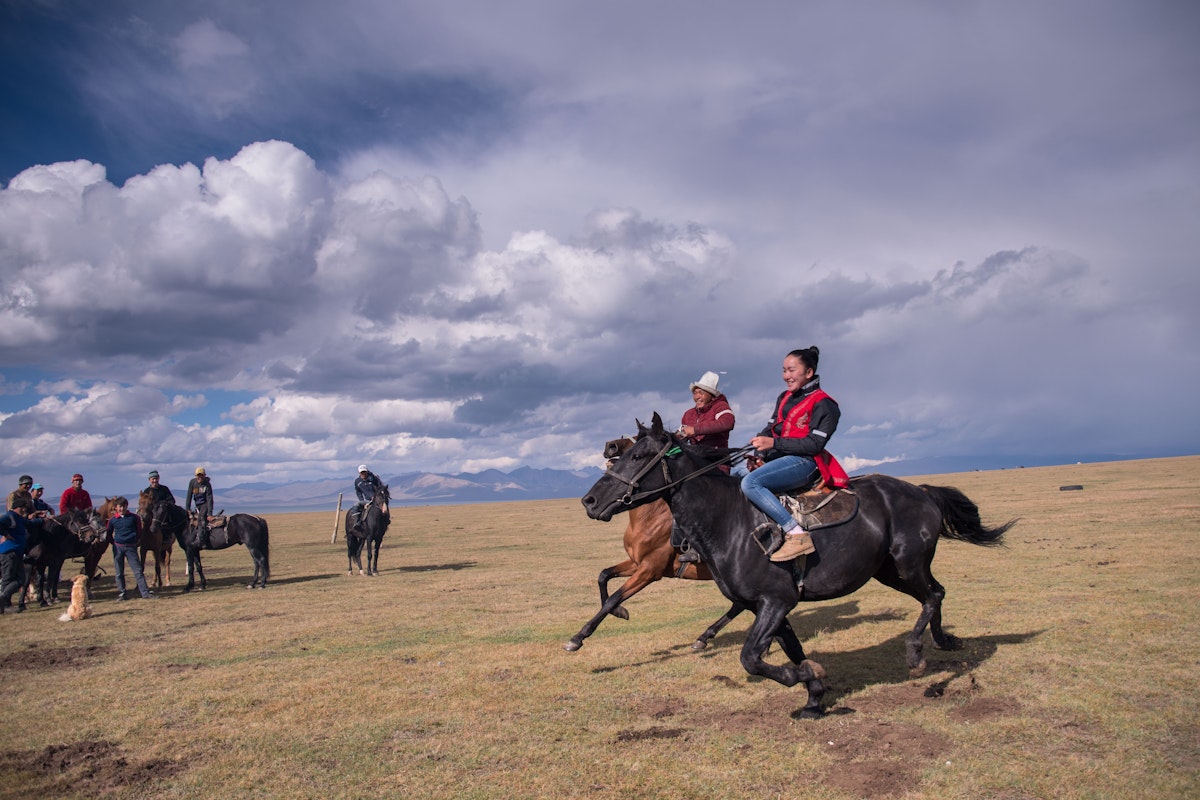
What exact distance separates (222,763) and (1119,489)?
1727 inches

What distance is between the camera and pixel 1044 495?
126 feet

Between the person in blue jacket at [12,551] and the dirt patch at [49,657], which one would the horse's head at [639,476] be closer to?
the dirt patch at [49,657]

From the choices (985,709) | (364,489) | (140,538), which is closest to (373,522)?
(364,489)

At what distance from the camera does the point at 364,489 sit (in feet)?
71.9

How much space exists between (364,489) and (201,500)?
435 centimetres

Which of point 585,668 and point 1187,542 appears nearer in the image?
point 585,668

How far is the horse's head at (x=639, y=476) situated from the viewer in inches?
284

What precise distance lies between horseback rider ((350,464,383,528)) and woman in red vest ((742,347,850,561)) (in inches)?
654

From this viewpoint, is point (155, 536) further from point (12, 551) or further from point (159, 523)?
point (12, 551)

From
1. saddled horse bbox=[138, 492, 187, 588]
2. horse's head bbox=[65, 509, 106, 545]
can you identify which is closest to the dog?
horse's head bbox=[65, 509, 106, 545]

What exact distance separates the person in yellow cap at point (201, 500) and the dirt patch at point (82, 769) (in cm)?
1336

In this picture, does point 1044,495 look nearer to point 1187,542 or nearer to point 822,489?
point 1187,542

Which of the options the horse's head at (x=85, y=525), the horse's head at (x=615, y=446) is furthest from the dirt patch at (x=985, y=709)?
the horse's head at (x=85, y=525)

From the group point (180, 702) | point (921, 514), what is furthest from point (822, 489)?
point (180, 702)
